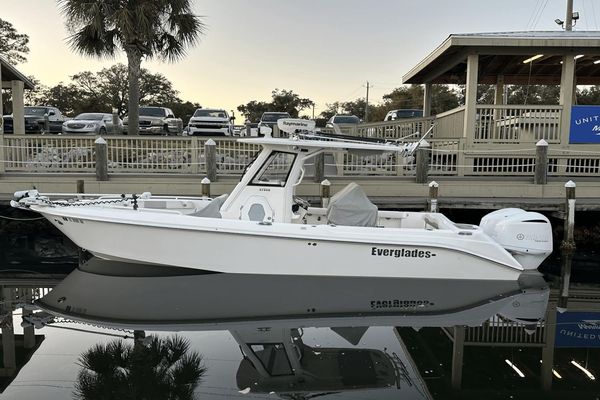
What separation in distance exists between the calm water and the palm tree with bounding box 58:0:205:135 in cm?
874

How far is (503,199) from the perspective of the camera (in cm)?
1131

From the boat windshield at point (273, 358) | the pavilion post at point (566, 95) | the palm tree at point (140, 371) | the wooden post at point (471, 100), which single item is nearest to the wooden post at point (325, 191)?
the wooden post at point (471, 100)

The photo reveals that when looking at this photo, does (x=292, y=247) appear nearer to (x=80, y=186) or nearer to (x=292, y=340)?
(x=292, y=340)

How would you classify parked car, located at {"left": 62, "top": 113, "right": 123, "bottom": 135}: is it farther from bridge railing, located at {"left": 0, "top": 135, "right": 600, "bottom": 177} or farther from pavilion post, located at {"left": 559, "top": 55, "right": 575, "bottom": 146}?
pavilion post, located at {"left": 559, "top": 55, "right": 575, "bottom": 146}

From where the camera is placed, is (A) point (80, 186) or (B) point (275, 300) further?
(A) point (80, 186)

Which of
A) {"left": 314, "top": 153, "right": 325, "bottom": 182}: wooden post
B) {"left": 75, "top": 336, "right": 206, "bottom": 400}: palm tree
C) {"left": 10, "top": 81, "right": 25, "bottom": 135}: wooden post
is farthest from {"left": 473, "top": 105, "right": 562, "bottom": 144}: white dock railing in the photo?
{"left": 10, "top": 81, "right": 25, "bottom": 135}: wooden post

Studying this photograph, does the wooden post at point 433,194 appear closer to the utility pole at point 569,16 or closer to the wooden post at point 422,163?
the wooden post at point 422,163

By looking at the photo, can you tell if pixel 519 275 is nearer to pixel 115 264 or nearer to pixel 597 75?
pixel 115 264

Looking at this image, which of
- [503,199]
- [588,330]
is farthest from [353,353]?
[503,199]

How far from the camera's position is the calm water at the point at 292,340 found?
496cm

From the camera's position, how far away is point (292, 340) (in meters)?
6.02

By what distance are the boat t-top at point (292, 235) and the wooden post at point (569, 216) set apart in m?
Answer: 3.15

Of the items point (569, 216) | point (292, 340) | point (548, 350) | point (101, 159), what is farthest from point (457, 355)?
point (101, 159)

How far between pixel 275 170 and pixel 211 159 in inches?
143
